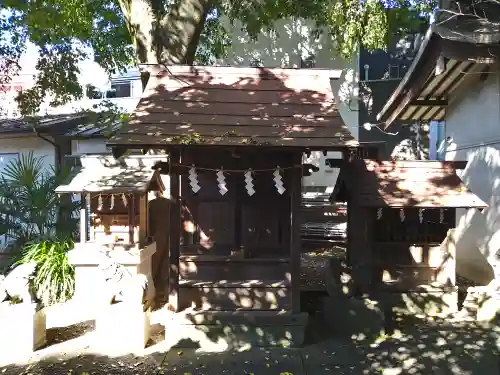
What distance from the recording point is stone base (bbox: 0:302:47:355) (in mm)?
6516

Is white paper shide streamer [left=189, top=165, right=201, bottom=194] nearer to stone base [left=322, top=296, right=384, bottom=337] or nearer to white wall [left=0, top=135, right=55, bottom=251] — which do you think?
stone base [left=322, top=296, right=384, bottom=337]

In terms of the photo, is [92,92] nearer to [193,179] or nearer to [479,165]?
[193,179]

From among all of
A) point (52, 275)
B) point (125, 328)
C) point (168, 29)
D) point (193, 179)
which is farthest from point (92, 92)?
point (125, 328)

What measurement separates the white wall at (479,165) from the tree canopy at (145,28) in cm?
271

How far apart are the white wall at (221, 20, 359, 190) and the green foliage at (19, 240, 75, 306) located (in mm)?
12466

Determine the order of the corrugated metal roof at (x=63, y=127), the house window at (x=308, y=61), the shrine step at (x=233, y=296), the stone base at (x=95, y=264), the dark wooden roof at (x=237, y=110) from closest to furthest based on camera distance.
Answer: the dark wooden roof at (x=237, y=110)
the shrine step at (x=233, y=296)
the stone base at (x=95, y=264)
the corrugated metal roof at (x=63, y=127)
the house window at (x=308, y=61)

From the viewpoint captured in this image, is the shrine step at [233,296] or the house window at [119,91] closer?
the shrine step at [233,296]

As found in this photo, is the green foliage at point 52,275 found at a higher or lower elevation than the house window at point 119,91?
lower

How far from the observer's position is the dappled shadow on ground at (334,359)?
5891 millimetres

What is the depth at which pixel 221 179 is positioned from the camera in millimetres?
6949

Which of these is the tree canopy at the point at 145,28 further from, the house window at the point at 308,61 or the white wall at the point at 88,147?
the house window at the point at 308,61

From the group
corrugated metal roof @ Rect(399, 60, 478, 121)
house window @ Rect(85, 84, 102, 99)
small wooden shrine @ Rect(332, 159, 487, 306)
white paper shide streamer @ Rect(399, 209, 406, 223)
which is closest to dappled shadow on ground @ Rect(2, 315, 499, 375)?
small wooden shrine @ Rect(332, 159, 487, 306)

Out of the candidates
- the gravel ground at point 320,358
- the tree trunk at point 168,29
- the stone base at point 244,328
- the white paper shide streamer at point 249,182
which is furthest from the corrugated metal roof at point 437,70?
the stone base at point 244,328

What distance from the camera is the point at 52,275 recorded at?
8.95m
